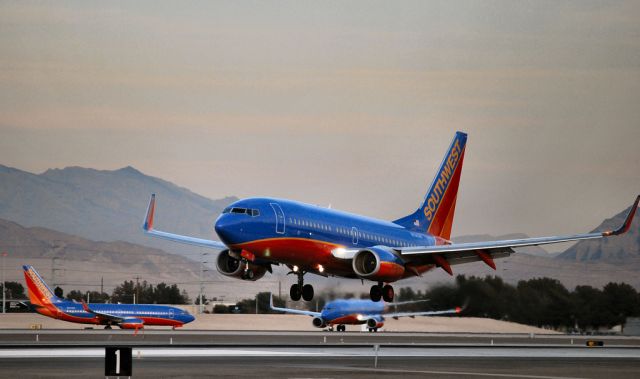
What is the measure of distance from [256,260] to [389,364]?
34.7 ft

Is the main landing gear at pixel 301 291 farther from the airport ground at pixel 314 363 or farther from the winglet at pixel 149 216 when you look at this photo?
the winglet at pixel 149 216

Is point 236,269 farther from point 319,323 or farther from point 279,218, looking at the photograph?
point 319,323

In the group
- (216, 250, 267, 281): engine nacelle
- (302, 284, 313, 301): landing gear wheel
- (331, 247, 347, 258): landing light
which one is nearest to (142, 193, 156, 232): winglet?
(216, 250, 267, 281): engine nacelle

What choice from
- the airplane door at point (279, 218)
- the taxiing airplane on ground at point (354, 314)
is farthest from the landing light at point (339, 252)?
the taxiing airplane on ground at point (354, 314)

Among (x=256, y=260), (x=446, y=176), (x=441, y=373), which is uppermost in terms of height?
(x=446, y=176)

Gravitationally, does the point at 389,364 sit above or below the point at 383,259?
below

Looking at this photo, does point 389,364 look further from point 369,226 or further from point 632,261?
point 632,261

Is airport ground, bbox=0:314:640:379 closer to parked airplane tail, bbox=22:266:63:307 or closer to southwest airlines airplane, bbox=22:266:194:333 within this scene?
southwest airlines airplane, bbox=22:266:194:333

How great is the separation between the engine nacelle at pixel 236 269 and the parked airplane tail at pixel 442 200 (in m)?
16.4

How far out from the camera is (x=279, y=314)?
6604 inches

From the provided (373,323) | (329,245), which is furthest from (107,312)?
(329,245)

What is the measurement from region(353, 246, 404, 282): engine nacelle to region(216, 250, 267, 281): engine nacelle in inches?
244

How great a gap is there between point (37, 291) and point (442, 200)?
228 feet

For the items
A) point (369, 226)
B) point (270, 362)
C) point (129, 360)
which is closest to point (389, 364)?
point (270, 362)
